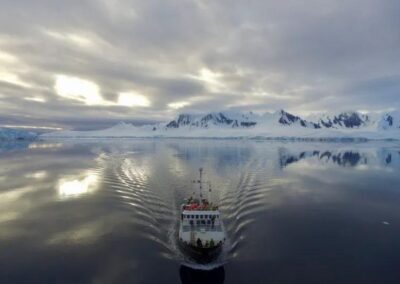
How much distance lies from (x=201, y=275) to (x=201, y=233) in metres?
7.49

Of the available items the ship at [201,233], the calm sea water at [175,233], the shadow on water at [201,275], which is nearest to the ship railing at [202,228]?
the ship at [201,233]

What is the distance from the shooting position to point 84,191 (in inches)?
3132

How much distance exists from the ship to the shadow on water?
1854 mm

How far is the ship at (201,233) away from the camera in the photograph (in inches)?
1559

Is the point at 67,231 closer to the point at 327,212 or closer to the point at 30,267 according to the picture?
the point at 30,267

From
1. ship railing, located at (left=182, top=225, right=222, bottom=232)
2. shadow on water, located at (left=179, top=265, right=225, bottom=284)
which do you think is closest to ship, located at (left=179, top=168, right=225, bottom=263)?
ship railing, located at (left=182, top=225, right=222, bottom=232)

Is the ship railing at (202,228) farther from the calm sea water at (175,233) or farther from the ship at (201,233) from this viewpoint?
the calm sea water at (175,233)

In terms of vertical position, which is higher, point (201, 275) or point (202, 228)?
point (202, 228)

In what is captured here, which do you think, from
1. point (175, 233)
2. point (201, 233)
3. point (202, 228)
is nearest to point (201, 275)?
point (201, 233)

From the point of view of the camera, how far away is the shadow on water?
35591mm

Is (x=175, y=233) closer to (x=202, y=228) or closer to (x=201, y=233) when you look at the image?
(x=202, y=228)

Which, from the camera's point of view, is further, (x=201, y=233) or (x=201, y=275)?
(x=201, y=233)

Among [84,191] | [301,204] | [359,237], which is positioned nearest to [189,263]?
[359,237]

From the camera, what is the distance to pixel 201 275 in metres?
36.6
